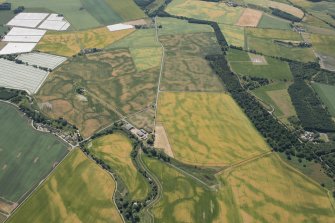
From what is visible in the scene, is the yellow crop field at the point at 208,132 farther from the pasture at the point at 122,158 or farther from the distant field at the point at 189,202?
the pasture at the point at 122,158

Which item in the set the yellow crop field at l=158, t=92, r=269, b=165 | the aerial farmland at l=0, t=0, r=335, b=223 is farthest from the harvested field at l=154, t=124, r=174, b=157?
the yellow crop field at l=158, t=92, r=269, b=165

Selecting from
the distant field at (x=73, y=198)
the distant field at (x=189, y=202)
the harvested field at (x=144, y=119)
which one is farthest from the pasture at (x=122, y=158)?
the harvested field at (x=144, y=119)

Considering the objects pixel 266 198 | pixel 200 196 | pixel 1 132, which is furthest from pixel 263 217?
pixel 1 132

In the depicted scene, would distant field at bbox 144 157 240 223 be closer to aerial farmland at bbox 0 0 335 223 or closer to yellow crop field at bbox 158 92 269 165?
aerial farmland at bbox 0 0 335 223

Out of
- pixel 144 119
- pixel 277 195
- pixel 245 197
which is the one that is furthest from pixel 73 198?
pixel 277 195

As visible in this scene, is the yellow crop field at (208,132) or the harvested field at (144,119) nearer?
the yellow crop field at (208,132)

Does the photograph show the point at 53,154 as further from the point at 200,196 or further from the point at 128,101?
the point at 200,196
